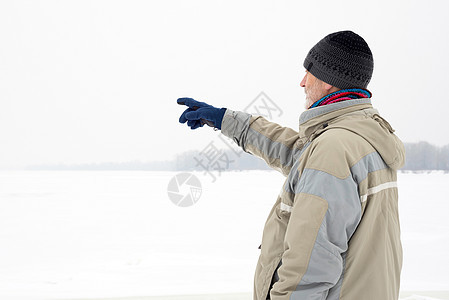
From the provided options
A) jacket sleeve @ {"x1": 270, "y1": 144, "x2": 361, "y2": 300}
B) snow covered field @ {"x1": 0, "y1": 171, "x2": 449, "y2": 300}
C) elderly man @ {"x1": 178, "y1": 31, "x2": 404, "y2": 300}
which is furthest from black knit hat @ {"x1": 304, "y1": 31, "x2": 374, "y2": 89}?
snow covered field @ {"x1": 0, "y1": 171, "x2": 449, "y2": 300}

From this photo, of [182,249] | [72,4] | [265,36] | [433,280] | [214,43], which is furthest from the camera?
[72,4]

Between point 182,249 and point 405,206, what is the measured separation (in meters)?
2.99

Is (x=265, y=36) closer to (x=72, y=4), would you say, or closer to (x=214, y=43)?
(x=214, y=43)

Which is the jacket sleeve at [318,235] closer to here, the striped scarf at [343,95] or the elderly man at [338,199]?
the elderly man at [338,199]

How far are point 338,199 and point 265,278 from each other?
249 mm

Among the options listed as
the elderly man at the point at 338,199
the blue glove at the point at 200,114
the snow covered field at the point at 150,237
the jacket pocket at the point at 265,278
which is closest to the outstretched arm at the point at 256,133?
the blue glove at the point at 200,114

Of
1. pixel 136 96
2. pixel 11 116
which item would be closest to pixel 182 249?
pixel 136 96

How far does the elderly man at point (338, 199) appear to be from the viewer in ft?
2.23

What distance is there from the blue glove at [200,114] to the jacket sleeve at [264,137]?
0.02m

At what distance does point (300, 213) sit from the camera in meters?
0.69

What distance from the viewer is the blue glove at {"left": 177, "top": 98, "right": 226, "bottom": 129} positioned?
1.19 meters

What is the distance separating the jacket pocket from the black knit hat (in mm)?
409

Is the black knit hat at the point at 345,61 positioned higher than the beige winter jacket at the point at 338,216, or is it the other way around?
the black knit hat at the point at 345,61

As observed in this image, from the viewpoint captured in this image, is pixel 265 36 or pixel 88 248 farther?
pixel 265 36
